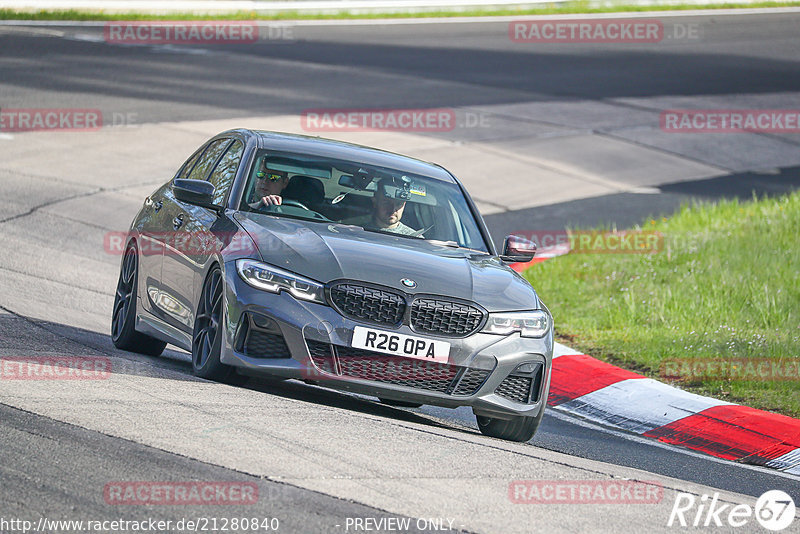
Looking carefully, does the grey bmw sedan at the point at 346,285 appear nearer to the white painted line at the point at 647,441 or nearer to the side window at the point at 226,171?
the side window at the point at 226,171

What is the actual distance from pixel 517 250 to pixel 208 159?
2456mm

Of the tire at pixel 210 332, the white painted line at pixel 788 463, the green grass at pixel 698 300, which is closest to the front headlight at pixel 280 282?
the tire at pixel 210 332

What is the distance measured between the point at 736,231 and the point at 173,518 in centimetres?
1145

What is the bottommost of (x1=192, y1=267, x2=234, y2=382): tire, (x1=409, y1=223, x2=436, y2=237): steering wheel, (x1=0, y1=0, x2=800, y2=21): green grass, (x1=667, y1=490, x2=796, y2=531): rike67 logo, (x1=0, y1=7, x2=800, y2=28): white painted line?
(x1=0, y1=7, x2=800, y2=28): white painted line

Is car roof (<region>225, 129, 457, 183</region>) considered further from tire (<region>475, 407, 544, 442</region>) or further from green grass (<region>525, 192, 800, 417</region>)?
green grass (<region>525, 192, 800, 417</region>)

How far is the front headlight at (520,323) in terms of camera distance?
7656mm

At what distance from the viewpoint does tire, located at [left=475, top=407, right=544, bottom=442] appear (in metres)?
8.02

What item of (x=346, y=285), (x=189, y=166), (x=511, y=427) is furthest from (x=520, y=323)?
(x=189, y=166)

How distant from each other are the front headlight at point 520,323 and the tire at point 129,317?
2.79 m

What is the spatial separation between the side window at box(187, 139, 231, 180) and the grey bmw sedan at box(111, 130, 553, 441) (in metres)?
0.15

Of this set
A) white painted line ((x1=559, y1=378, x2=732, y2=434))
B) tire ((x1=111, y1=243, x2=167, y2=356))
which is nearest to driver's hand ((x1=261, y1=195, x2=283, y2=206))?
tire ((x1=111, y1=243, x2=167, y2=356))

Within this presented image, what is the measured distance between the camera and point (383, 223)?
860 cm

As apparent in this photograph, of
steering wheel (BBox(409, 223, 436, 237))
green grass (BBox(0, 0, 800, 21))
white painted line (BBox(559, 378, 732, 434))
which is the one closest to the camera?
steering wheel (BBox(409, 223, 436, 237))

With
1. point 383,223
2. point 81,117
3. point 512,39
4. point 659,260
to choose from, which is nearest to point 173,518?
point 383,223
